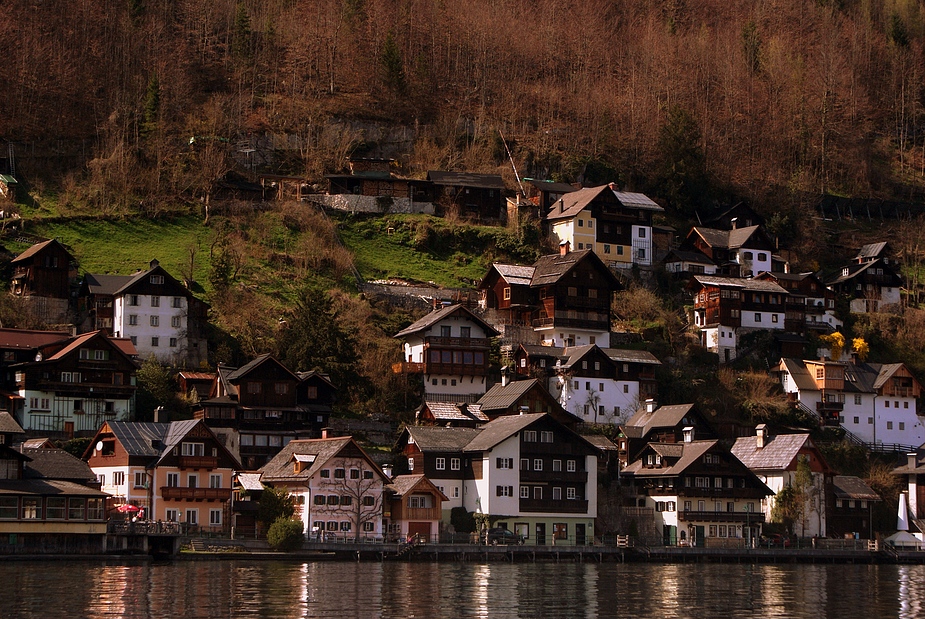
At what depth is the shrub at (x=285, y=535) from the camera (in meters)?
74.1

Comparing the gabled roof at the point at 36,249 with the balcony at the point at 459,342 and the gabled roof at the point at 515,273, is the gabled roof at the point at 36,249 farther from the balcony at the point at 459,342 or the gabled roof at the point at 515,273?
the gabled roof at the point at 515,273

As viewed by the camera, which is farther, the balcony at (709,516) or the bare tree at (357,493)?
the balcony at (709,516)

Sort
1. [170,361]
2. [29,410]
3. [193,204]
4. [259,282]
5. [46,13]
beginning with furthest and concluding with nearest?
[46,13] < [193,204] < [259,282] < [170,361] < [29,410]

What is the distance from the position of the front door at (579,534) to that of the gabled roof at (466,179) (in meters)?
44.1

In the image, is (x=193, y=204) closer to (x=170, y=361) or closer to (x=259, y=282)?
(x=259, y=282)

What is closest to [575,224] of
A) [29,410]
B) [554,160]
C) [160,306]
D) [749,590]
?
[554,160]

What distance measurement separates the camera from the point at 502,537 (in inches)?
3285

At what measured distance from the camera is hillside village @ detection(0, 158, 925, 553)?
78812mm

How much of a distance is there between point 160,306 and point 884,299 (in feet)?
213

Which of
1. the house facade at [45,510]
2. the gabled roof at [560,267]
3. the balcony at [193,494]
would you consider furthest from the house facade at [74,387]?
the gabled roof at [560,267]

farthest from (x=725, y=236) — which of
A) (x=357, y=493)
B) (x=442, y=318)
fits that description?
(x=357, y=493)

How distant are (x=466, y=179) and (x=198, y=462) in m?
53.0

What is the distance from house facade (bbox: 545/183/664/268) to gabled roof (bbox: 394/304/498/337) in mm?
22296

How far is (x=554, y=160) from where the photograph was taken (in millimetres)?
135250
